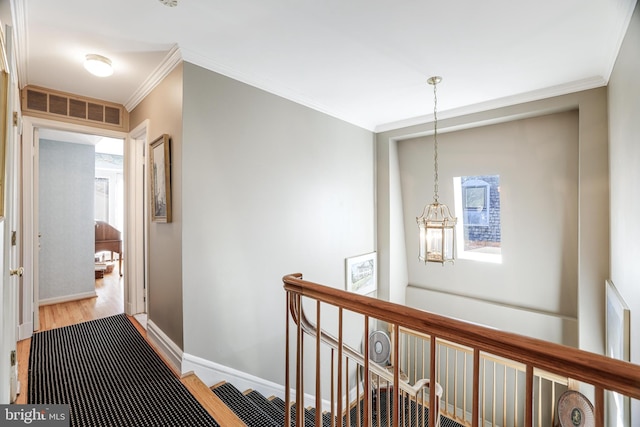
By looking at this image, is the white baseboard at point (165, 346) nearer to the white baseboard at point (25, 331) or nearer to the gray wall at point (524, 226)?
the white baseboard at point (25, 331)

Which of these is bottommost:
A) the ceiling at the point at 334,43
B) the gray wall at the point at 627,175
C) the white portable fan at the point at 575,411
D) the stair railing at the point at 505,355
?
the white portable fan at the point at 575,411

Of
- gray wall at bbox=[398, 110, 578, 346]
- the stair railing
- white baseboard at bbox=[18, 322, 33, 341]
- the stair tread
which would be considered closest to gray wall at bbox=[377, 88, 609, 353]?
gray wall at bbox=[398, 110, 578, 346]

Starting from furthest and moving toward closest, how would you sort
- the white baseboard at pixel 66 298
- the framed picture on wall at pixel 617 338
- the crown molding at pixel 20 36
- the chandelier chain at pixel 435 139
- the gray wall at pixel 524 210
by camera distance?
1. the white baseboard at pixel 66 298
2. the gray wall at pixel 524 210
3. the chandelier chain at pixel 435 139
4. the framed picture on wall at pixel 617 338
5. the crown molding at pixel 20 36

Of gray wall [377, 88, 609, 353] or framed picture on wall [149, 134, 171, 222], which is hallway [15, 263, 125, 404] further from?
gray wall [377, 88, 609, 353]

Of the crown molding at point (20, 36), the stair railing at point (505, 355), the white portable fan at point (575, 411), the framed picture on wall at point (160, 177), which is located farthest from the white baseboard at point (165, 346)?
the white portable fan at point (575, 411)

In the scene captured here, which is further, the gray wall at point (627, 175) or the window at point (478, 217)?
the window at point (478, 217)

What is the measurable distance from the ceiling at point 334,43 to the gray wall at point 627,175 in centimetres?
23

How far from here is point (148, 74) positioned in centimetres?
258

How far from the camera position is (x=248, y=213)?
2.65 metres

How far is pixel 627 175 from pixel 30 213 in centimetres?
482

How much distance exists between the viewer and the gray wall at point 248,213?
231cm

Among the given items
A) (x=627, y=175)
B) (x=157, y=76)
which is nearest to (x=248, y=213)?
(x=157, y=76)

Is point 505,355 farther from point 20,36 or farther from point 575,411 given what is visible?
point 20,36

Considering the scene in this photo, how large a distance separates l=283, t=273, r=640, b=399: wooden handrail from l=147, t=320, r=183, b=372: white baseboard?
5.60 ft
